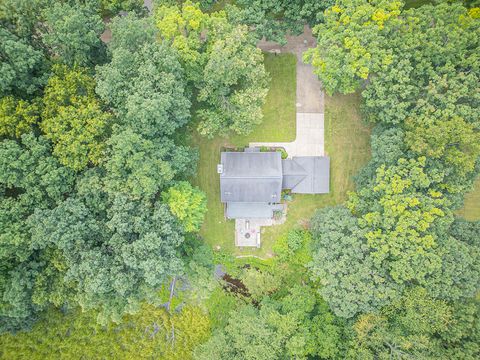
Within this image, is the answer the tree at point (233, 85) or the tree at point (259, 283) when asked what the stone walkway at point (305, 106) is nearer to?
the tree at point (233, 85)

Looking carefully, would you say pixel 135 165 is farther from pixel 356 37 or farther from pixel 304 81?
pixel 356 37

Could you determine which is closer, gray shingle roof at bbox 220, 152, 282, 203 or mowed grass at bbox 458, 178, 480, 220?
gray shingle roof at bbox 220, 152, 282, 203

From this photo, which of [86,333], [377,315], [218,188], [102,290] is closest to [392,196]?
[377,315]

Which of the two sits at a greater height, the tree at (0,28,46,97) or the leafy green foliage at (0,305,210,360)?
the tree at (0,28,46,97)

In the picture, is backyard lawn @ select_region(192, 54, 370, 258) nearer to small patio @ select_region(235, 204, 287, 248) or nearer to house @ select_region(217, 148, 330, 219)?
small patio @ select_region(235, 204, 287, 248)

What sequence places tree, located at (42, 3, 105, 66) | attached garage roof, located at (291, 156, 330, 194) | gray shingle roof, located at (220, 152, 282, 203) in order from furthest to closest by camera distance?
1. attached garage roof, located at (291, 156, 330, 194)
2. gray shingle roof, located at (220, 152, 282, 203)
3. tree, located at (42, 3, 105, 66)

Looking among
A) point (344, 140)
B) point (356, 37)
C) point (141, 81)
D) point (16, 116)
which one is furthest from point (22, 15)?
point (344, 140)

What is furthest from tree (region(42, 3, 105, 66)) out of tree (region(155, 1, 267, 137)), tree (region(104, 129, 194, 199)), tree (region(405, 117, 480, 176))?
tree (region(405, 117, 480, 176))
